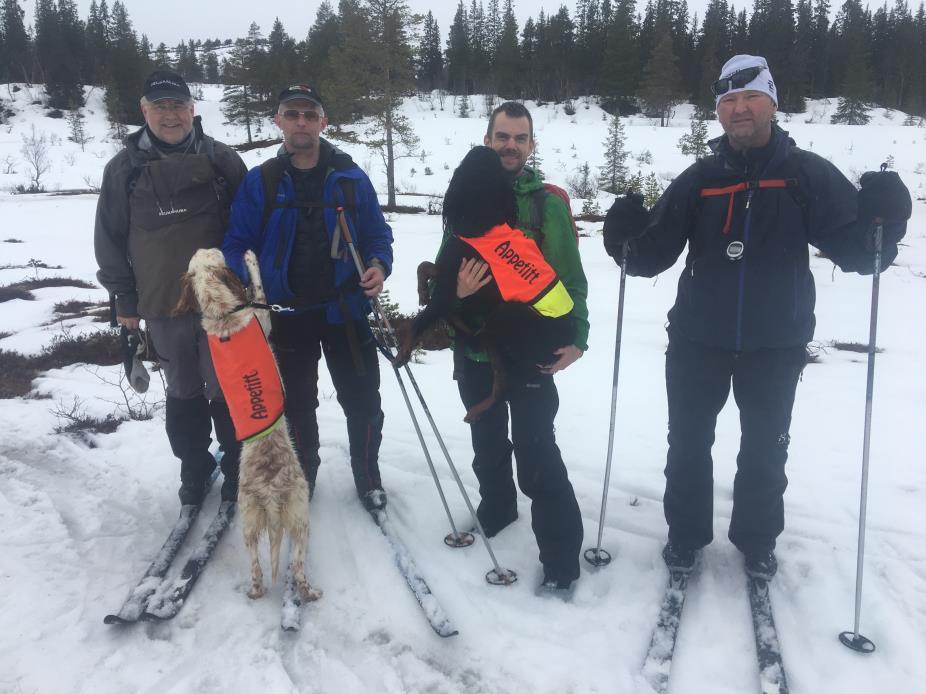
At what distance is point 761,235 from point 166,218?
3213 mm

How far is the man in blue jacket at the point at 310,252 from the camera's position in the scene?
10.5 feet

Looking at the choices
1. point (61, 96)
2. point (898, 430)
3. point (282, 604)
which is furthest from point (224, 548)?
point (61, 96)

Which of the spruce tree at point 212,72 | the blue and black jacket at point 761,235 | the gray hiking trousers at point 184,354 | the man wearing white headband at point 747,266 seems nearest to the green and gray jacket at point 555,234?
the man wearing white headband at point 747,266

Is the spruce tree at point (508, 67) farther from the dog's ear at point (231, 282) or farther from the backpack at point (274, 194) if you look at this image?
the dog's ear at point (231, 282)

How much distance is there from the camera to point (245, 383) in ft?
9.73

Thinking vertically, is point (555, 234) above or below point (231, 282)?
above

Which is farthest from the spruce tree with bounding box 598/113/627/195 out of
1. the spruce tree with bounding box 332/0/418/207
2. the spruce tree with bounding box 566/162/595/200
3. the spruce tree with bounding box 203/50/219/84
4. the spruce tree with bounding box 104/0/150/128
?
the spruce tree with bounding box 203/50/219/84

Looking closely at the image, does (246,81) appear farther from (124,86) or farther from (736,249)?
(736,249)

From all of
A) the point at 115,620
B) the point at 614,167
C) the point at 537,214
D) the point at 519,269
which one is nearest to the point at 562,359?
the point at 519,269

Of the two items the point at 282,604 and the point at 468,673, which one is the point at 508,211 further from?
the point at 282,604

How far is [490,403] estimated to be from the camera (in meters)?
2.79

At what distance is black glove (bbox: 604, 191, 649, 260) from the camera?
9.40 feet

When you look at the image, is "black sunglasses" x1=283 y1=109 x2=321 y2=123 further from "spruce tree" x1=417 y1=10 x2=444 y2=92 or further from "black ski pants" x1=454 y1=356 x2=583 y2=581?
"spruce tree" x1=417 y1=10 x2=444 y2=92

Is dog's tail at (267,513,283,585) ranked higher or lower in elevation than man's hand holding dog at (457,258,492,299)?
lower
